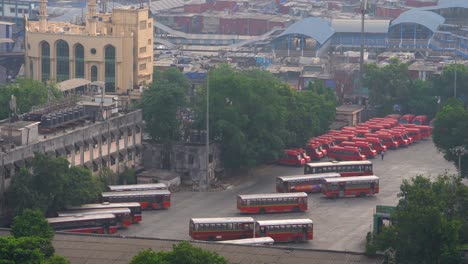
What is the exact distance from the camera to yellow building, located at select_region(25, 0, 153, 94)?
195ft

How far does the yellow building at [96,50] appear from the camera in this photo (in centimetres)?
5931

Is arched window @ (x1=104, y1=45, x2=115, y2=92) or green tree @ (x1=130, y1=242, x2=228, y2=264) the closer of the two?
green tree @ (x1=130, y1=242, x2=228, y2=264)

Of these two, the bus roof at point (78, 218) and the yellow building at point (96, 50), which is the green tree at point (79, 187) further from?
the yellow building at point (96, 50)

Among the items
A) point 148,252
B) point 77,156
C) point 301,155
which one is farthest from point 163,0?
point 148,252

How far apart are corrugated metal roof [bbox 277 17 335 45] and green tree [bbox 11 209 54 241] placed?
42200mm

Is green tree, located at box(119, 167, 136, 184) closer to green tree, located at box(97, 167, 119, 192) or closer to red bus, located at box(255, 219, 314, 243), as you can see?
green tree, located at box(97, 167, 119, 192)

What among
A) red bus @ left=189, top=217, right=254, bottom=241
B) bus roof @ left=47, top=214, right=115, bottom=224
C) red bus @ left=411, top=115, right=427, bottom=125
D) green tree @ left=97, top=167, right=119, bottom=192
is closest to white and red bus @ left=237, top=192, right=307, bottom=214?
red bus @ left=189, top=217, right=254, bottom=241

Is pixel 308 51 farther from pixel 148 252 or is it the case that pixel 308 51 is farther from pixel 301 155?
pixel 148 252

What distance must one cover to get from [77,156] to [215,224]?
6.63 meters

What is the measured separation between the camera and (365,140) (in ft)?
181

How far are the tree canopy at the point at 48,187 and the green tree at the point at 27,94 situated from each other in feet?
27.1

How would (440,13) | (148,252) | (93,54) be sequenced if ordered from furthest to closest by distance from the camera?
(440,13), (93,54), (148,252)

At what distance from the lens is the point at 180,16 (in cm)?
8800

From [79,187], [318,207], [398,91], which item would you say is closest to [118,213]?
[79,187]
